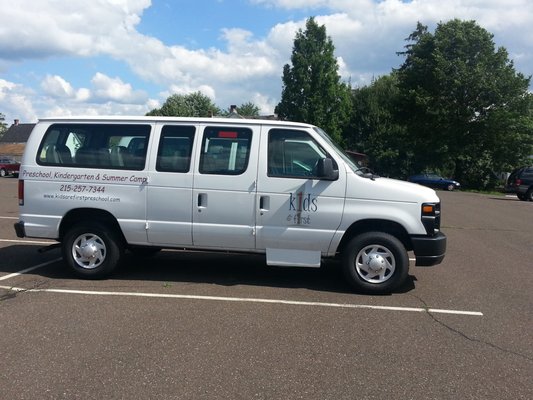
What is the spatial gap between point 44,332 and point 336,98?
48725mm

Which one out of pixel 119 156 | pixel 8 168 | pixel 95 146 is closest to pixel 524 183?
pixel 119 156

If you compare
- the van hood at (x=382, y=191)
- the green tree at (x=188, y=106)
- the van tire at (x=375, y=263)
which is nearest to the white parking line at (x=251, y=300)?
the van tire at (x=375, y=263)

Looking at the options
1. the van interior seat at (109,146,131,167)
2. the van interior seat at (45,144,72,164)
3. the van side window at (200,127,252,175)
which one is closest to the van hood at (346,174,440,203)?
the van side window at (200,127,252,175)

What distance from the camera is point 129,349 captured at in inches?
178

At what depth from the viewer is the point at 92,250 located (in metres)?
6.87

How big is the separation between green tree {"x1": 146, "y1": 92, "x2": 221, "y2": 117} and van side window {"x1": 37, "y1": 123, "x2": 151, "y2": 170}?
Answer: 60898mm

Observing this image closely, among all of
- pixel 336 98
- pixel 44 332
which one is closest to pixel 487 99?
pixel 336 98

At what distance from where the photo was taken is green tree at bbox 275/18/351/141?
5038 centimetres

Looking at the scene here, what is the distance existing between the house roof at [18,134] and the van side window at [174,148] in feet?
271

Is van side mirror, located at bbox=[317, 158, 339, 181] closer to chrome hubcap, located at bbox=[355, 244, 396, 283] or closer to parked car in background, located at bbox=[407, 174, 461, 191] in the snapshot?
chrome hubcap, located at bbox=[355, 244, 396, 283]

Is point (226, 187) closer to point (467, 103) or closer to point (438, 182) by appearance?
point (438, 182)

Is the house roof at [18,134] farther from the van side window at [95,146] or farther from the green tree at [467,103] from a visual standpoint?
the van side window at [95,146]

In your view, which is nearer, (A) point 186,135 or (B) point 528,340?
(B) point 528,340

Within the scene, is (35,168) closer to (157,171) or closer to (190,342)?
(157,171)
